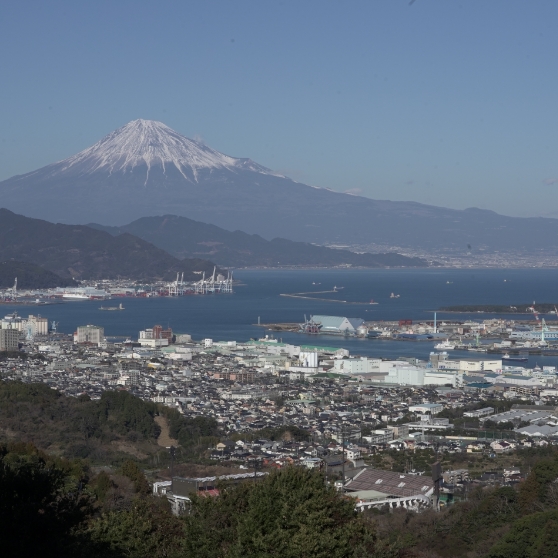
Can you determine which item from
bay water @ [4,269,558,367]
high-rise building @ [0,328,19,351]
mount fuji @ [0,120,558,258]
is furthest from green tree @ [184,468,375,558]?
mount fuji @ [0,120,558,258]

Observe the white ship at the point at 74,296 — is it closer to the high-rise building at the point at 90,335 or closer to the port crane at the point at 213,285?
the port crane at the point at 213,285

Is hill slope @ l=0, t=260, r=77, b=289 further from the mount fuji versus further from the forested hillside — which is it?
the mount fuji

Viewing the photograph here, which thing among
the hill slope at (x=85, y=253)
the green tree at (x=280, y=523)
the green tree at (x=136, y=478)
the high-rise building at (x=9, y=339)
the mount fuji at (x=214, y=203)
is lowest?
the high-rise building at (x=9, y=339)

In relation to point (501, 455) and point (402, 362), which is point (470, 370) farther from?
point (501, 455)

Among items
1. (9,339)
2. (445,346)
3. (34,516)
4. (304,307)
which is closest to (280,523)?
(34,516)

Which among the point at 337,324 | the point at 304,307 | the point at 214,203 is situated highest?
the point at 214,203

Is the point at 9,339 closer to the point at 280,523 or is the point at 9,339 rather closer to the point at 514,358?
the point at 514,358

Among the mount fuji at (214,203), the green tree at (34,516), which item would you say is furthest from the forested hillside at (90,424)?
the mount fuji at (214,203)
